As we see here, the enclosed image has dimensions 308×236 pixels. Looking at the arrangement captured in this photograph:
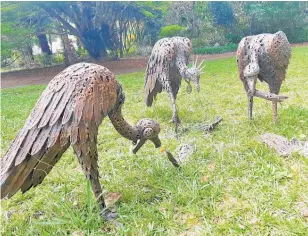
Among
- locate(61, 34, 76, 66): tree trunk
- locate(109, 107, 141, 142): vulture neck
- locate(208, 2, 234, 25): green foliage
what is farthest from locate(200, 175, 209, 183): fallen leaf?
locate(208, 2, 234, 25): green foliage

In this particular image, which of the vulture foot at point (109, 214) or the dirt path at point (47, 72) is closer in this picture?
the vulture foot at point (109, 214)

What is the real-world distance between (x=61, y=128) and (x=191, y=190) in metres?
1.14

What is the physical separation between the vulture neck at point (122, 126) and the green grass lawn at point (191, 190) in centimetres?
48

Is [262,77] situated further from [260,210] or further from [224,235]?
[224,235]

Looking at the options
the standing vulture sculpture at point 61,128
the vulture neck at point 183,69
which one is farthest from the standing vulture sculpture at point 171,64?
the standing vulture sculpture at point 61,128

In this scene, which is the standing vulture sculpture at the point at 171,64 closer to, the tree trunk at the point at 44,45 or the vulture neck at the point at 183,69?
the vulture neck at the point at 183,69

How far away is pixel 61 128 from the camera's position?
1.97m

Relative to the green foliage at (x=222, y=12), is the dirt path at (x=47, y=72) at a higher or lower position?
lower

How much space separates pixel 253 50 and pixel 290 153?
121cm

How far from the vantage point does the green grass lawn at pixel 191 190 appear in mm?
2109

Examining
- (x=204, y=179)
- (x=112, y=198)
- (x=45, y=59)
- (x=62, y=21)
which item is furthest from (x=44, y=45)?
(x=204, y=179)

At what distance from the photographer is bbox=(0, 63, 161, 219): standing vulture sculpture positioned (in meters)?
1.94

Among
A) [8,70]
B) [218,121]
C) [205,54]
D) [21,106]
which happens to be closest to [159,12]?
[205,54]

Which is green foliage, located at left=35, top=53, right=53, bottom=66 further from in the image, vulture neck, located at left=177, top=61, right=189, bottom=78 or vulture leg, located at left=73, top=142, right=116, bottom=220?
vulture leg, located at left=73, top=142, right=116, bottom=220
